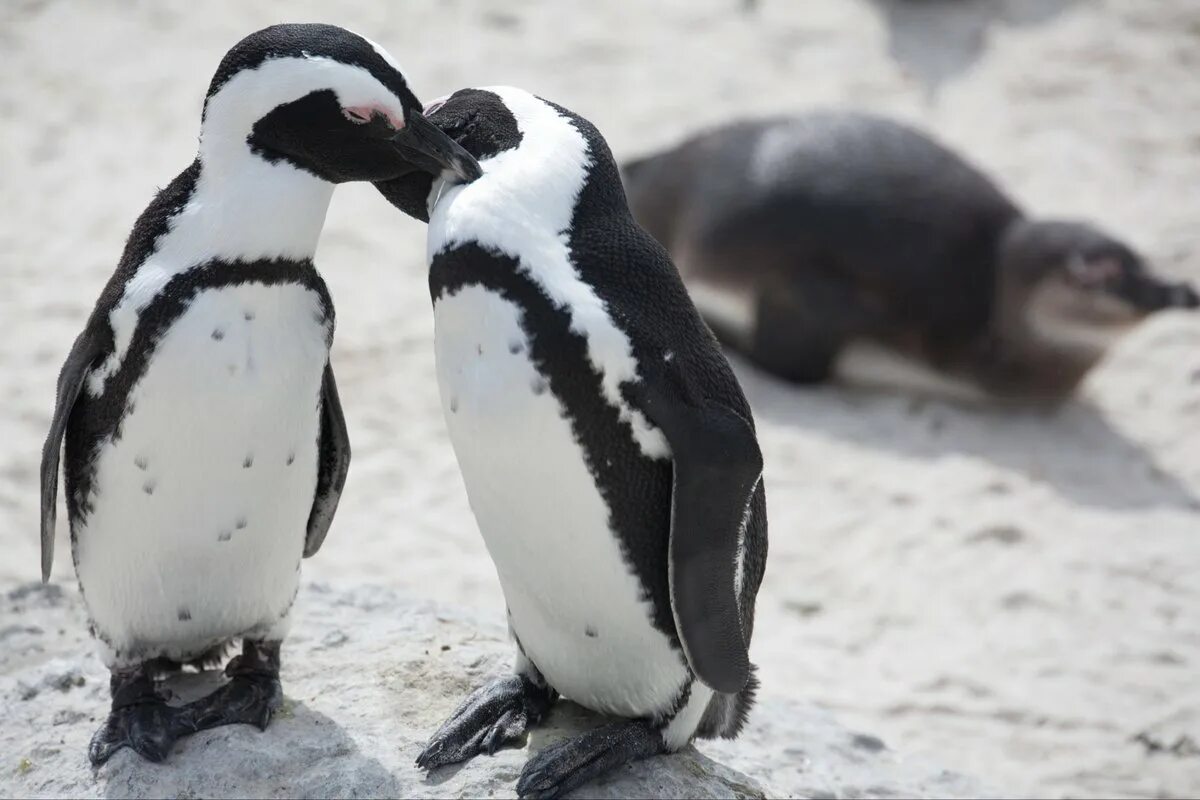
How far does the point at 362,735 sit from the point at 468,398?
2.13 feet

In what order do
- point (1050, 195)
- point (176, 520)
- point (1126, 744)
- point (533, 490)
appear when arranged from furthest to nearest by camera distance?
point (1050, 195) < point (1126, 744) < point (176, 520) < point (533, 490)

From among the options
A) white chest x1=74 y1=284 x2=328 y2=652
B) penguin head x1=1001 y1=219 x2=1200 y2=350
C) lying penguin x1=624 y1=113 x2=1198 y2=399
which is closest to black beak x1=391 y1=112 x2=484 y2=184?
white chest x1=74 y1=284 x2=328 y2=652

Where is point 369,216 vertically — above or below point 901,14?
below

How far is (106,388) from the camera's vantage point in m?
2.41

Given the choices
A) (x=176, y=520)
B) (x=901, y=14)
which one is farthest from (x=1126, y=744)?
(x=901, y=14)

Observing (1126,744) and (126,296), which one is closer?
(126,296)

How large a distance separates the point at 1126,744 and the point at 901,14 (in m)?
5.28

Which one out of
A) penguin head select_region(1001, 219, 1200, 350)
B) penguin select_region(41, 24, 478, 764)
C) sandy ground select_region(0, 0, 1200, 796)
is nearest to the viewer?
penguin select_region(41, 24, 478, 764)

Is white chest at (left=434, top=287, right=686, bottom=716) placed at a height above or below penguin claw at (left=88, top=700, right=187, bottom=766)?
above

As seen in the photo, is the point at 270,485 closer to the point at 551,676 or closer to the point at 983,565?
the point at 551,676

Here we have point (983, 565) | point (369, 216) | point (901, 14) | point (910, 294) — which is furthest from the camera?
point (901, 14)

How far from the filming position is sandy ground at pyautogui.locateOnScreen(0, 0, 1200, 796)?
4.07m

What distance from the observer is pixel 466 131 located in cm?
243

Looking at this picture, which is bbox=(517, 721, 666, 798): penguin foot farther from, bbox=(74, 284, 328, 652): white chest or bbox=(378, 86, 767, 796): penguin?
bbox=(74, 284, 328, 652): white chest
